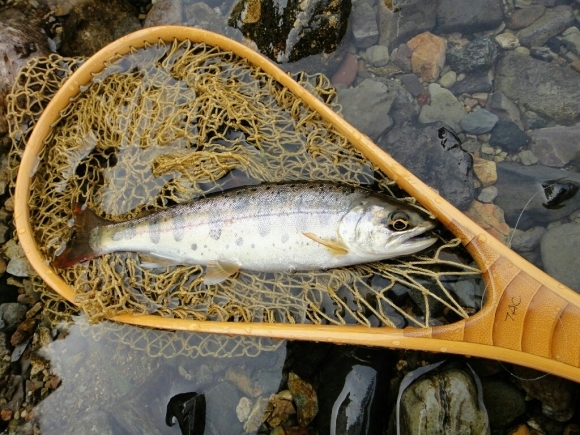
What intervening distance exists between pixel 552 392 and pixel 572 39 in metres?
2.83

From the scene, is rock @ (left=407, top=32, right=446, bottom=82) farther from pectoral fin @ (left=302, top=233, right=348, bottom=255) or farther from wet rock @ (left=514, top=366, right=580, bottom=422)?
wet rock @ (left=514, top=366, right=580, bottom=422)

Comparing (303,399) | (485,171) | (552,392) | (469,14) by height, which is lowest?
(303,399)

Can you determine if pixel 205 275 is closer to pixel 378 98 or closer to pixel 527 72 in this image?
pixel 378 98

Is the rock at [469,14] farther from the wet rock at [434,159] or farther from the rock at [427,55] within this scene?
the wet rock at [434,159]

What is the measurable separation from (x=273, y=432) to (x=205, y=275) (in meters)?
1.35

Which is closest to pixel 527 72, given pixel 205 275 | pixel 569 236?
pixel 569 236

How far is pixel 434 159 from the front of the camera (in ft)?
11.6

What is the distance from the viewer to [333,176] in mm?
3113

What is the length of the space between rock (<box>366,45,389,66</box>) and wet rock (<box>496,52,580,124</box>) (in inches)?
38.3

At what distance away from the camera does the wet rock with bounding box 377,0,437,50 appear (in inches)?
155

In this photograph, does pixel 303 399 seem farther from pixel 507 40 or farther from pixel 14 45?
pixel 14 45

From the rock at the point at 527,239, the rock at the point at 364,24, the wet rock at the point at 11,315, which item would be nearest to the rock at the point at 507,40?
the rock at the point at 364,24

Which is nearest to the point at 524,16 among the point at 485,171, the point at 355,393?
the point at 485,171

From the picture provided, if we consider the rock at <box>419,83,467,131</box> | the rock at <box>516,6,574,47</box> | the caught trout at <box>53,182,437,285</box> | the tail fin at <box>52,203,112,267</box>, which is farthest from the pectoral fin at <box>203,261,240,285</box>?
the rock at <box>516,6,574,47</box>
